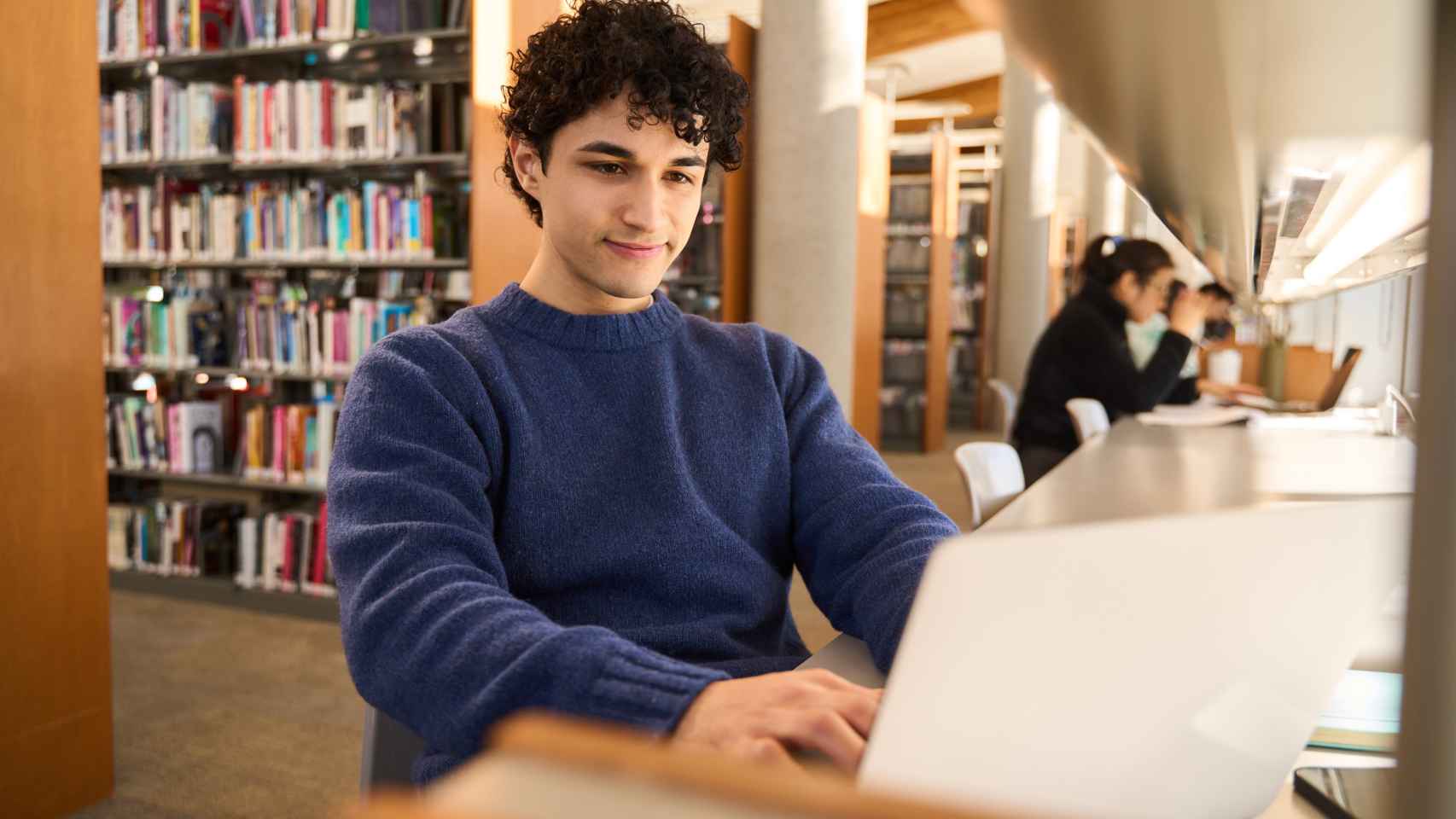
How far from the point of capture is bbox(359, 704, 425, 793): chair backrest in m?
1.19

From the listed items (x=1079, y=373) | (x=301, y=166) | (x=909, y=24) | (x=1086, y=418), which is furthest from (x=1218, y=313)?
(x=909, y=24)

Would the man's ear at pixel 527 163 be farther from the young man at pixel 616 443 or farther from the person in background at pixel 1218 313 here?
the person in background at pixel 1218 313

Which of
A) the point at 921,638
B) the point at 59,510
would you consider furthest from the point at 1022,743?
the point at 59,510

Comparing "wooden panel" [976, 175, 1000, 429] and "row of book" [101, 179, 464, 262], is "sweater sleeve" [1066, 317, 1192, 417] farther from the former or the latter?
"wooden panel" [976, 175, 1000, 429]

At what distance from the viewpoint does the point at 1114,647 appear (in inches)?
17.6

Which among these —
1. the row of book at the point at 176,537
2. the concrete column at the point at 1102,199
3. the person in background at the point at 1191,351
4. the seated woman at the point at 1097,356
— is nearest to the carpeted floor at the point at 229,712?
the row of book at the point at 176,537

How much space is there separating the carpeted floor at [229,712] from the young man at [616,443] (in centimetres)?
151

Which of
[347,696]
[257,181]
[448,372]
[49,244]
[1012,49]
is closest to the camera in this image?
[1012,49]

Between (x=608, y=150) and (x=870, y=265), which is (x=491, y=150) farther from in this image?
(x=870, y=265)

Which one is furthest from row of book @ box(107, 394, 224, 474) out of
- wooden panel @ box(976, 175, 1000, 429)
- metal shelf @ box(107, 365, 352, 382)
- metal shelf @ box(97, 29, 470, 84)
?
wooden panel @ box(976, 175, 1000, 429)

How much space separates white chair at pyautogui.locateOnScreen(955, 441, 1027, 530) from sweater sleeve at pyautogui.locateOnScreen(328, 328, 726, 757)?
1.50 m

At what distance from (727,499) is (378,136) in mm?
3272

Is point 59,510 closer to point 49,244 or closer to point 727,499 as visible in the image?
point 49,244

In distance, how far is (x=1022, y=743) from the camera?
435 mm
